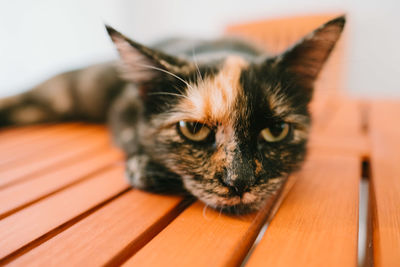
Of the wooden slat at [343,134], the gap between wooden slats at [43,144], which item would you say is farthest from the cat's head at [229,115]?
the gap between wooden slats at [43,144]

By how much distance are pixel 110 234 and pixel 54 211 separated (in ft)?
0.54

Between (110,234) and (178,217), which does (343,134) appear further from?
(110,234)

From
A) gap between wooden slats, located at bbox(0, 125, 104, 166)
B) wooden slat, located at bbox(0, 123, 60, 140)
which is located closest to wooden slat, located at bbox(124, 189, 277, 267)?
gap between wooden slats, located at bbox(0, 125, 104, 166)

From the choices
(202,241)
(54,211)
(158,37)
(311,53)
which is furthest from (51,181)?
(158,37)

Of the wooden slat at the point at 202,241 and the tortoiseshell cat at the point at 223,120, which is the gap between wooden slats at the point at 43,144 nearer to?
the tortoiseshell cat at the point at 223,120

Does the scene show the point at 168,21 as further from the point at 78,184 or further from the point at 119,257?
the point at 119,257

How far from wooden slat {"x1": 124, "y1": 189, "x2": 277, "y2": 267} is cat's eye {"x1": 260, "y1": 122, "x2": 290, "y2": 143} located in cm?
20

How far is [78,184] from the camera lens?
0.69 m

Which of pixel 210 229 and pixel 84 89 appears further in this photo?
pixel 84 89

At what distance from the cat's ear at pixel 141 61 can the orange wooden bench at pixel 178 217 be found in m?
0.29

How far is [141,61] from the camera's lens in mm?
699

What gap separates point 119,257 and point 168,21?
293 centimetres

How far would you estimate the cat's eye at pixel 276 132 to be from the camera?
67 centimetres

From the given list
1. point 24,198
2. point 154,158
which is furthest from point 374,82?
point 24,198
